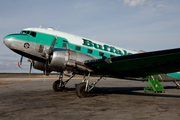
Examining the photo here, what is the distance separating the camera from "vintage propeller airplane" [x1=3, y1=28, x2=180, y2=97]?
8266 millimetres

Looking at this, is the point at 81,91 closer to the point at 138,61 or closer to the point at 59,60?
the point at 59,60

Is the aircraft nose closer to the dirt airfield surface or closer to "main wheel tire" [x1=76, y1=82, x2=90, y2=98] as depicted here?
the dirt airfield surface

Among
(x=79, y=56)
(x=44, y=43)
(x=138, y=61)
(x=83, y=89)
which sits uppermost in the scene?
(x=44, y=43)

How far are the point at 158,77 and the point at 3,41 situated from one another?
14.2m

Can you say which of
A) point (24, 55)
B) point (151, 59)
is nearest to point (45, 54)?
point (24, 55)

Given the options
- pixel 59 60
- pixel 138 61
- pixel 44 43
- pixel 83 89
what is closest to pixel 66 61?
pixel 59 60

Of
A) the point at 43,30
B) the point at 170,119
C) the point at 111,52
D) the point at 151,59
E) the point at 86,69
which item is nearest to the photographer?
the point at 170,119

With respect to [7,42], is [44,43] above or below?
above

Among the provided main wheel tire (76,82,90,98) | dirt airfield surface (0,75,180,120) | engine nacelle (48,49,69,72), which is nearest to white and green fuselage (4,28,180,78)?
engine nacelle (48,49,69,72)

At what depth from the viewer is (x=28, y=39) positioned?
10.4 meters

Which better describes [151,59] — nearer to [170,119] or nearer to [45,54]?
[170,119]

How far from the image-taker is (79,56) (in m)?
9.73

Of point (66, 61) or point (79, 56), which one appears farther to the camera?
point (79, 56)

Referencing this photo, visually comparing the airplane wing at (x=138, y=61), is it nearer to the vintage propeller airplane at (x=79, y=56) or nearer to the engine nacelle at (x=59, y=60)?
the vintage propeller airplane at (x=79, y=56)
